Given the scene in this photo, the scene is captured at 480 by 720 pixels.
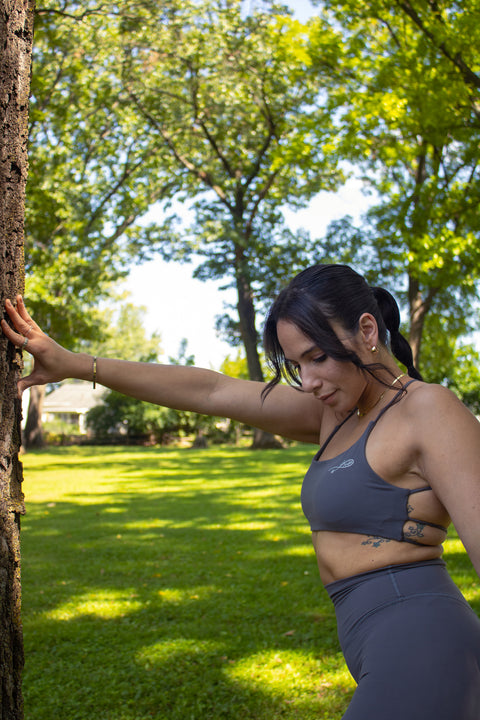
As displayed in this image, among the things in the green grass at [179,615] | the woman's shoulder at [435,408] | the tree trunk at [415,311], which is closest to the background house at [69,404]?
the tree trunk at [415,311]

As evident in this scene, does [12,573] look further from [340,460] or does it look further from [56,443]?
[56,443]

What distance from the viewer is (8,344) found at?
7.93ft

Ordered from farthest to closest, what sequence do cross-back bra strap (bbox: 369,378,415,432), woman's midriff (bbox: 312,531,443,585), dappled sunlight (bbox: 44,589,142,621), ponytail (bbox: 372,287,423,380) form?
dappled sunlight (bbox: 44,589,142,621) → ponytail (bbox: 372,287,423,380) → cross-back bra strap (bbox: 369,378,415,432) → woman's midriff (bbox: 312,531,443,585)

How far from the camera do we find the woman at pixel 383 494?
176 cm

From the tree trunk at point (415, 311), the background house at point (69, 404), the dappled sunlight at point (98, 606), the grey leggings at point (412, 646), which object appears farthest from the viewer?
the background house at point (69, 404)

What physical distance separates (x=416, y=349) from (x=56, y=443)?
29473mm

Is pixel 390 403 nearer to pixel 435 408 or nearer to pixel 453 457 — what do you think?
pixel 435 408

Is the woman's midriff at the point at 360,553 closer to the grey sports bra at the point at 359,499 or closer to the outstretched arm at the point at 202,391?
the grey sports bra at the point at 359,499

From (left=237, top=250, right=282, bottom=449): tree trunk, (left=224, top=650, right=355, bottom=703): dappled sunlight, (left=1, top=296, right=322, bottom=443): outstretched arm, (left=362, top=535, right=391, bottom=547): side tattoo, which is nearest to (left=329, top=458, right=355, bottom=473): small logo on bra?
(left=362, top=535, right=391, bottom=547): side tattoo

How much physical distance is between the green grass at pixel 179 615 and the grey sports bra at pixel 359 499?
256cm

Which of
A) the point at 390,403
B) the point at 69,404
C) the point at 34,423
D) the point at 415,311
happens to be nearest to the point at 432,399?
the point at 390,403

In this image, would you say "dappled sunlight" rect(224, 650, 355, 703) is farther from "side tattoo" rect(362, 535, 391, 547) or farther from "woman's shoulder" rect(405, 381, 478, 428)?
"woman's shoulder" rect(405, 381, 478, 428)

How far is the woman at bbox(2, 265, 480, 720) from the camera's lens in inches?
69.4

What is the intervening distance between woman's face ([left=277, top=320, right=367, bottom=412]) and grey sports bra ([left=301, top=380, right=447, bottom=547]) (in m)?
0.12
